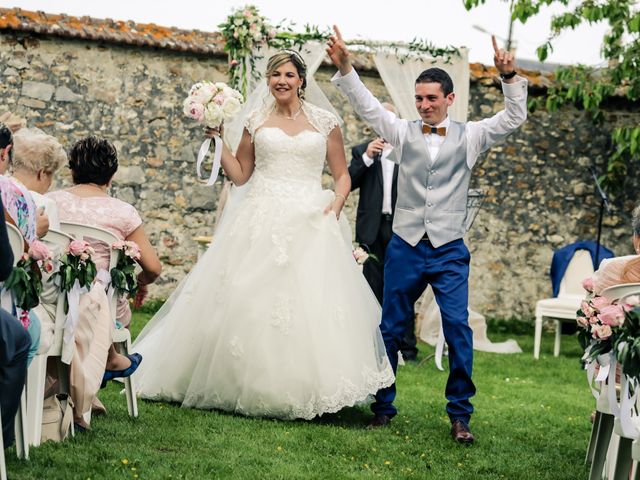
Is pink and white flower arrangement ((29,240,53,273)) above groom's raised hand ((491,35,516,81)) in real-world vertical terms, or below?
below

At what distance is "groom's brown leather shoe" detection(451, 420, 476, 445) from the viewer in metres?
4.90

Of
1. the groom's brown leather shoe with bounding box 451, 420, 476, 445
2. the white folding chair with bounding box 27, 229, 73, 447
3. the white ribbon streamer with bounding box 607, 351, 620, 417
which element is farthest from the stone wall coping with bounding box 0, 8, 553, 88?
the white ribbon streamer with bounding box 607, 351, 620, 417

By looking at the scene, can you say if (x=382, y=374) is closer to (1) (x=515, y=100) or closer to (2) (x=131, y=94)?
(1) (x=515, y=100)

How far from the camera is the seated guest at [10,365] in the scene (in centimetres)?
330

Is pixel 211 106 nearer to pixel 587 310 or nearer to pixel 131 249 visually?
pixel 131 249

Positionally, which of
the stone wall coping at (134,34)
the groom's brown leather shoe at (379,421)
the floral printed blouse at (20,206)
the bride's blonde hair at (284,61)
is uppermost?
the stone wall coping at (134,34)

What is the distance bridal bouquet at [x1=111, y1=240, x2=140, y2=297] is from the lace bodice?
1134 millimetres

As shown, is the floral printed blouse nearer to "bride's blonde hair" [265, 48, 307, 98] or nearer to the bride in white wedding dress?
the bride in white wedding dress

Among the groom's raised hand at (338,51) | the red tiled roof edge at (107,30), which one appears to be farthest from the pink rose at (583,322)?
the red tiled roof edge at (107,30)

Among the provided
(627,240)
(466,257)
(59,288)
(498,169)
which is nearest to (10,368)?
(59,288)

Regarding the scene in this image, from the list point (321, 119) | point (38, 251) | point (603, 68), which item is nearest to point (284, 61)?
point (321, 119)

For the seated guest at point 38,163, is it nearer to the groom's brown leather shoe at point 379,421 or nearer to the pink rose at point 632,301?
the groom's brown leather shoe at point 379,421

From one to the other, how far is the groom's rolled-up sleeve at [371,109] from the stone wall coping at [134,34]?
5.55 meters

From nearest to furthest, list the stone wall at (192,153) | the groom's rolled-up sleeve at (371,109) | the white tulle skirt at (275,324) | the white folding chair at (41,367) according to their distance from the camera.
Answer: the white folding chair at (41,367)
the groom's rolled-up sleeve at (371,109)
the white tulle skirt at (275,324)
the stone wall at (192,153)
